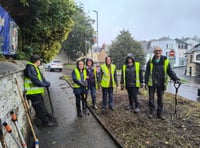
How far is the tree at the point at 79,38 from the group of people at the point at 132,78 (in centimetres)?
2968

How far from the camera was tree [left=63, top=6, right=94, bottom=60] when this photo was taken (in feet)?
118

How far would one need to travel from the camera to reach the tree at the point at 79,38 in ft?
118

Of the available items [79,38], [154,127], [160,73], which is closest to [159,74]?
[160,73]

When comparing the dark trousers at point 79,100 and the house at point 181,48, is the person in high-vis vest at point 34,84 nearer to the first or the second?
the dark trousers at point 79,100

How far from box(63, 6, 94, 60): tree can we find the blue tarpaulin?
3013cm

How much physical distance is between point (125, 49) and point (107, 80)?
1291 inches

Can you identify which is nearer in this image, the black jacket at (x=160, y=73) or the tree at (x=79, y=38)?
the black jacket at (x=160, y=73)

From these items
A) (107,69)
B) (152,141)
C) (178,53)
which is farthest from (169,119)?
(178,53)

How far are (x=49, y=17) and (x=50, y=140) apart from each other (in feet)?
15.1

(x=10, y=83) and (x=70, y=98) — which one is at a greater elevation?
(x=10, y=83)

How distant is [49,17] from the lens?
6.75 meters

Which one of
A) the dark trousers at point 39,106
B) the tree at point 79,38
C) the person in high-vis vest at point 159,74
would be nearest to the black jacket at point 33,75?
the dark trousers at point 39,106

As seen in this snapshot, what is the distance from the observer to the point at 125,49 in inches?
1484

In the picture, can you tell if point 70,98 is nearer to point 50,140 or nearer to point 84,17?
point 50,140
